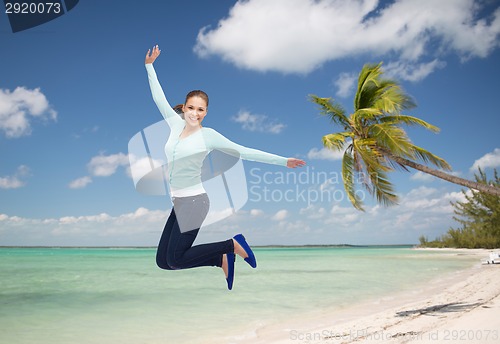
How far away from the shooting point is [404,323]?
8.12 metres

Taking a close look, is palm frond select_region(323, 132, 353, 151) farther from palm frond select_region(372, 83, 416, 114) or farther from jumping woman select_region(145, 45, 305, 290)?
jumping woman select_region(145, 45, 305, 290)

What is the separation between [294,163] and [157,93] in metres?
1.02

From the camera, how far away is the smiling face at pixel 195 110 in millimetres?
2354

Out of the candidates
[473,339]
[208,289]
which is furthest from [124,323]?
[473,339]

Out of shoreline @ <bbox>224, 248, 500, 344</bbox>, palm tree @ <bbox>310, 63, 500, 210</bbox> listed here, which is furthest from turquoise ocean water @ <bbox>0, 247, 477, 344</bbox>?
palm tree @ <bbox>310, 63, 500, 210</bbox>

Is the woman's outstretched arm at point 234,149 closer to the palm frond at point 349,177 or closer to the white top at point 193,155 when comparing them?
the white top at point 193,155

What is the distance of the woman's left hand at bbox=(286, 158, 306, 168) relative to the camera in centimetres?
238

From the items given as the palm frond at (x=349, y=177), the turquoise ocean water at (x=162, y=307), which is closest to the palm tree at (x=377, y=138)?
the palm frond at (x=349, y=177)

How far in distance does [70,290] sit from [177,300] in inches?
268

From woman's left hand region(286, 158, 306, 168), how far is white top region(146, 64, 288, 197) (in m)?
0.02

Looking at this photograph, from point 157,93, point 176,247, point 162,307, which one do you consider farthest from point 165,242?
point 162,307

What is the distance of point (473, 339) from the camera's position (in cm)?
555

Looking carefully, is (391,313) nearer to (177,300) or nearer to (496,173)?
(177,300)

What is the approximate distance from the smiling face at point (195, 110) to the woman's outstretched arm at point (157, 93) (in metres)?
0.20
